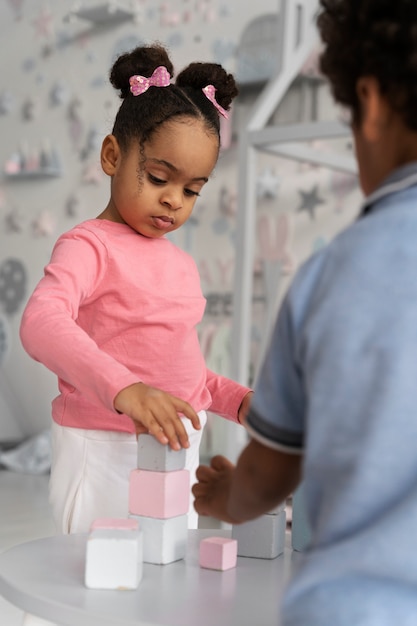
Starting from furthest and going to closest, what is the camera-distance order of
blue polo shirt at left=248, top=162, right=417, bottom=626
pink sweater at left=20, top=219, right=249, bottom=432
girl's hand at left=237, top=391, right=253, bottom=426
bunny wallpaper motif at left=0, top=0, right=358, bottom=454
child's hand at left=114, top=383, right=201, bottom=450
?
bunny wallpaper motif at left=0, top=0, right=358, bottom=454
girl's hand at left=237, top=391, right=253, bottom=426
pink sweater at left=20, top=219, right=249, bottom=432
child's hand at left=114, top=383, right=201, bottom=450
blue polo shirt at left=248, top=162, right=417, bottom=626

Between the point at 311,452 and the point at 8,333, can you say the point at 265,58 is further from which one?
the point at 311,452

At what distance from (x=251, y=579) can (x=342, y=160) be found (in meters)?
2.06

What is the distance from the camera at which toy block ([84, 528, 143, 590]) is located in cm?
65

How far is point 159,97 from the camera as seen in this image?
100 cm

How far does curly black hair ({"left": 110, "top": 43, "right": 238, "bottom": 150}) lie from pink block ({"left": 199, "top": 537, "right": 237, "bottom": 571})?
46 cm

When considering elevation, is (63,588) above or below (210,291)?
above

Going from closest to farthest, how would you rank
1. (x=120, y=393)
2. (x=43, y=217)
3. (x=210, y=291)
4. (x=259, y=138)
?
1. (x=120, y=393)
2. (x=259, y=138)
3. (x=210, y=291)
4. (x=43, y=217)

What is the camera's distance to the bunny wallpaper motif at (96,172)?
3006mm

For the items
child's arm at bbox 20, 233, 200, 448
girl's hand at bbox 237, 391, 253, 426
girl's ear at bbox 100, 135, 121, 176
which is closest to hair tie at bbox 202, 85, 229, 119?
girl's ear at bbox 100, 135, 121, 176

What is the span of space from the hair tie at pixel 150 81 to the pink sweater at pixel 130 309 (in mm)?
163

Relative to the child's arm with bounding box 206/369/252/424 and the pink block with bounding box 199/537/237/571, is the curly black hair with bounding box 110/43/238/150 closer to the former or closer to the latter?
the child's arm with bounding box 206/369/252/424

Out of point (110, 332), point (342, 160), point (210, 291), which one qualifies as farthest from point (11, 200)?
point (110, 332)

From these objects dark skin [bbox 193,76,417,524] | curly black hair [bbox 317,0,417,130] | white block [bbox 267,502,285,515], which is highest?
curly black hair [bbox 317,0,417,130]

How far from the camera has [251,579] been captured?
2.35 ft
